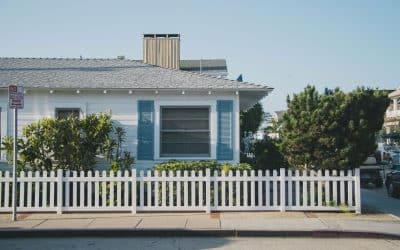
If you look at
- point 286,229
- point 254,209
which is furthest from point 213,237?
point 254,209

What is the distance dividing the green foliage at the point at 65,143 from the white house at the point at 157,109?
1021 millimetres

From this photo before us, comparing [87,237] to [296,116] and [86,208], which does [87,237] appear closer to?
[86,208]

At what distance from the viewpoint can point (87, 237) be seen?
902 centimetres

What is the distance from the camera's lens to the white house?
45.2 feet

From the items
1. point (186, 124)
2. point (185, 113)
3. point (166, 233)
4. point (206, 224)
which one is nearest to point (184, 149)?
point (186, 124)

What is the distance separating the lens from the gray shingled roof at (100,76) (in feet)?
45.3

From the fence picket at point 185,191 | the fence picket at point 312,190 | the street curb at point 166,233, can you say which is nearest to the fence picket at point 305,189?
the fence picket at point 312,190

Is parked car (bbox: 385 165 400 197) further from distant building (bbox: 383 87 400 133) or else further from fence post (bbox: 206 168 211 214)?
distant building (bbox: 383 87 400 133)

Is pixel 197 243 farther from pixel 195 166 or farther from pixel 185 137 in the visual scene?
pixel 185 137

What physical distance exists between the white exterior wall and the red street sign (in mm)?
3698

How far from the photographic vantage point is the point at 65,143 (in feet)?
40.9

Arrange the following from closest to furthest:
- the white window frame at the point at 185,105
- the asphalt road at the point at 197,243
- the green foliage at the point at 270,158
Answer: the asphalt road at the point at 197,243
the white window frame at the point at 185,105
the green foliage at the point at 270,158

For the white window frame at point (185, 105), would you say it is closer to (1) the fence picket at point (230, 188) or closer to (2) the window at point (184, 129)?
(2) the window at point (184, 129)

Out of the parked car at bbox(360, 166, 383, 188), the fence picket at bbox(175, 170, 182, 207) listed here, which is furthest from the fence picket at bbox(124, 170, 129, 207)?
the parked car at bbox(360, 166, 383, 188)
